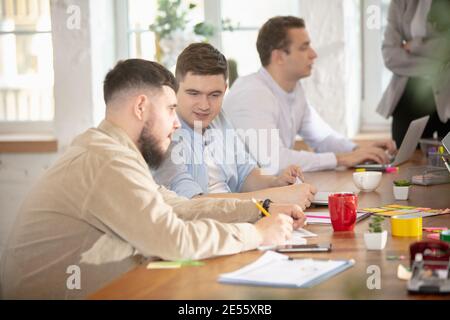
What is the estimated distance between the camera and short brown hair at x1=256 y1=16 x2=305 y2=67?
4012mm

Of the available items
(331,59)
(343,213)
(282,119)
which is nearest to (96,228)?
(343,213)

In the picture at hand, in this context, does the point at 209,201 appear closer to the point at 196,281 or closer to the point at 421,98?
the point at 196,281

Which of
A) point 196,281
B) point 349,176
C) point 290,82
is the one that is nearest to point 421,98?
Answer: point 290,82

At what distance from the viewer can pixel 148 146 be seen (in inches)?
82.7

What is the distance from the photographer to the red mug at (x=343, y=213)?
2.07m

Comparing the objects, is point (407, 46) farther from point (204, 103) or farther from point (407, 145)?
point (204, 103)

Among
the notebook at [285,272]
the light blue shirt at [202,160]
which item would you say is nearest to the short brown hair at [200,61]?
the light blue shirt at [202,160]

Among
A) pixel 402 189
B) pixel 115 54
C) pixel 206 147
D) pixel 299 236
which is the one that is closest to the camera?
pixel 299 236

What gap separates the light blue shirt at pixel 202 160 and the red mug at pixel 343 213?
2.05 feet

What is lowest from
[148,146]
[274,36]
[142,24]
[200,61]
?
[148,146]

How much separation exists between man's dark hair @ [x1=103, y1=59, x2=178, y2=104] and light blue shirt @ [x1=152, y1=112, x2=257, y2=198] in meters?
0.52

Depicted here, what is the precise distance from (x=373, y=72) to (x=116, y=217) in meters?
3.60

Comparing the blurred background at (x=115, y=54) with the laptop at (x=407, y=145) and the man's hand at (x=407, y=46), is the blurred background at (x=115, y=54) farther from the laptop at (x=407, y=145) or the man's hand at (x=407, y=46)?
the laptop at (x=407, y=145)
